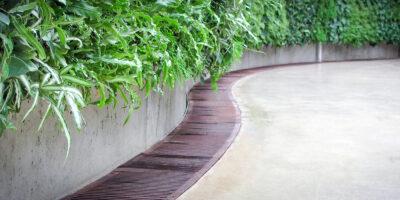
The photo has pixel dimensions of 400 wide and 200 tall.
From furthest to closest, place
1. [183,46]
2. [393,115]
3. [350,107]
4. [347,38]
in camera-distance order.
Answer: [347,38]
[350,107]
[393,115]
[183,46]

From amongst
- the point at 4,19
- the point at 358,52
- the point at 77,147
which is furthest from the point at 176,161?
the point at 358,52

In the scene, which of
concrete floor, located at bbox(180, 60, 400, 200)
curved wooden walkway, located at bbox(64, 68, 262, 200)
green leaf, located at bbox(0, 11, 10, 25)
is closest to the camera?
green leaf, located at bbox(0, 11, 10, 25)

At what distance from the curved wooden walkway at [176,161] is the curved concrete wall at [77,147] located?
73 mm

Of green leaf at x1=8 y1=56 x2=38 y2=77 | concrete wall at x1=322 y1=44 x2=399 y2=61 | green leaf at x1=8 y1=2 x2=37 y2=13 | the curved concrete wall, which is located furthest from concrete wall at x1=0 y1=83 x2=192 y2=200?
concrete wall at x1=322 y1=44 x2=399 y2=61

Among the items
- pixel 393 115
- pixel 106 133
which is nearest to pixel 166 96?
pixel 106 133

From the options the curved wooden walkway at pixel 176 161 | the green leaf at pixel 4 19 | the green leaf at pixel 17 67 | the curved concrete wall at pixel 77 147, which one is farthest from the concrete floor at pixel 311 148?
the green leaf at pixel 4 19

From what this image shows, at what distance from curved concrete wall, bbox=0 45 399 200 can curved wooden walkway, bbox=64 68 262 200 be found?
0.24 ft

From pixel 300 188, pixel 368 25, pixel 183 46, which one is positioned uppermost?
pixel 368 25

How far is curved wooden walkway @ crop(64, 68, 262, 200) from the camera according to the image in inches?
107

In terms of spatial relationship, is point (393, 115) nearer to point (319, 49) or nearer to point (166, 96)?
point (166, 96)

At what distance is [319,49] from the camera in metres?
12.9

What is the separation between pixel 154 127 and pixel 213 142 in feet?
1.46

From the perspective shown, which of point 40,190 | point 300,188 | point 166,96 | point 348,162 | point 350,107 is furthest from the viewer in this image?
point 350,107

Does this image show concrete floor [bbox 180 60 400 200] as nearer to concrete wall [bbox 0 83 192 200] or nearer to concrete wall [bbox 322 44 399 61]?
concrete wall [bbox 0 83 192 200]
